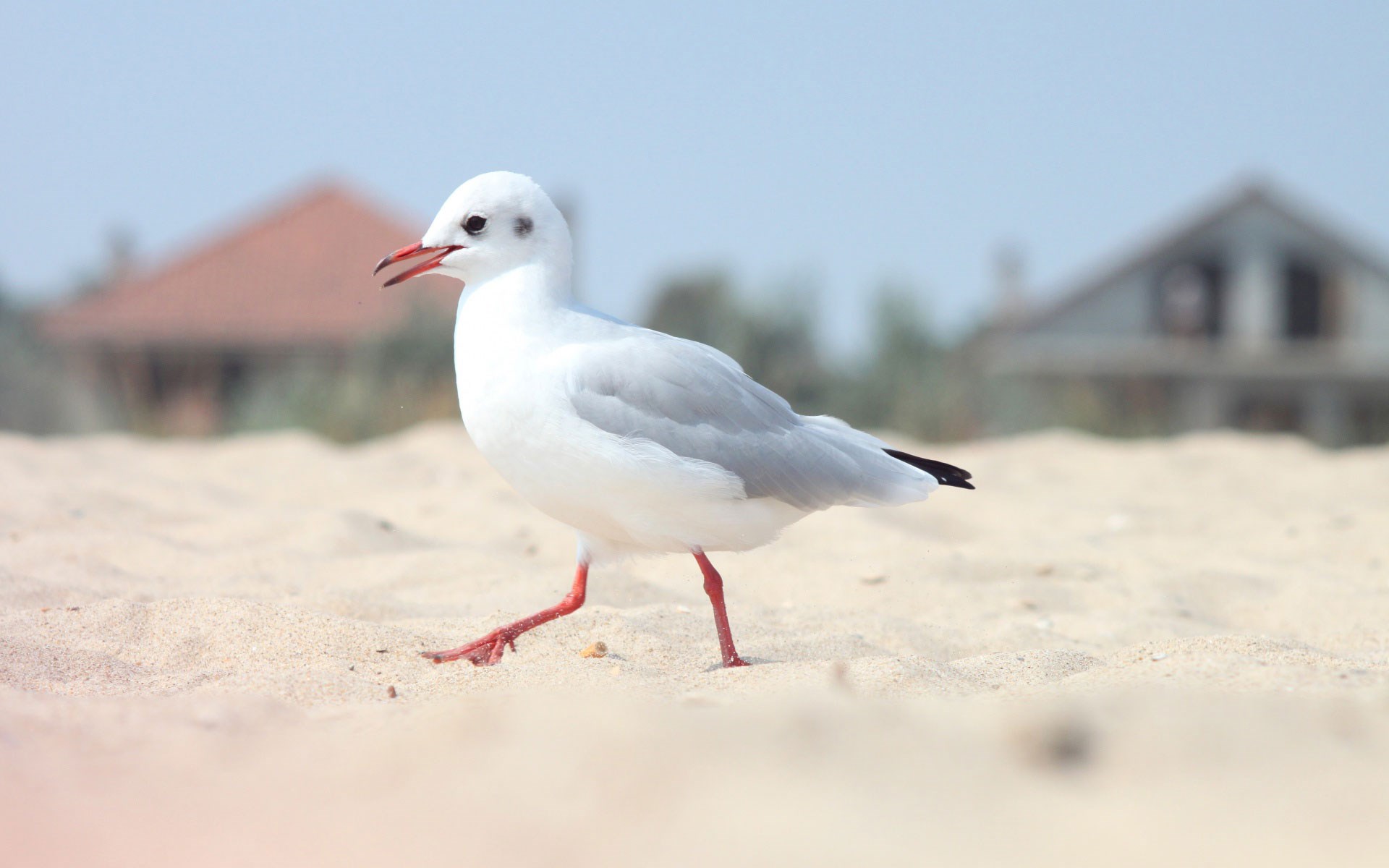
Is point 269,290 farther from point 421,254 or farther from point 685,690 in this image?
point 685,690

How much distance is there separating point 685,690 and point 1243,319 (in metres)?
24.5

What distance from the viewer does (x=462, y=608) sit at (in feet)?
13.0

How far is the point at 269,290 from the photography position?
68.8ft

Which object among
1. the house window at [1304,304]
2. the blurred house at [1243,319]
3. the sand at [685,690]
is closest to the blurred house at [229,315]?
the blurred house at [1243,319]

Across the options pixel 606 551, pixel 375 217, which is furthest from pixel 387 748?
pixel 375 217

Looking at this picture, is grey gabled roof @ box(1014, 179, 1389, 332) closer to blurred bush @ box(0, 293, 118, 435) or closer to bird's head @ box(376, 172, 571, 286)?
blurred bush @ box(0, 293, 118, 435)

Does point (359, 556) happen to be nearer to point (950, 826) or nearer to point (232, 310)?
point (950, 826)

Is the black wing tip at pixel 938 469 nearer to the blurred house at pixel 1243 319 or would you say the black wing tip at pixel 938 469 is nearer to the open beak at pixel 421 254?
the open beak at pixel 421 254

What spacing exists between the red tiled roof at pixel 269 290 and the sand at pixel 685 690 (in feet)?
43.5

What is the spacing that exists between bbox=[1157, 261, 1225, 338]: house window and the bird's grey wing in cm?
2271

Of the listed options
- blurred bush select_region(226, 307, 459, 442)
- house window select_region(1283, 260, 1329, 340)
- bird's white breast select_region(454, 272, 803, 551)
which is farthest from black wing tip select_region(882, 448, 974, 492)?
house window select_region(1283, 260, 1329, 340)

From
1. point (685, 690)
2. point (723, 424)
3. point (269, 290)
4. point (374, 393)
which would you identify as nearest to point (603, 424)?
point (723, 424)

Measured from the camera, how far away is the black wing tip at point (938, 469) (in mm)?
3439

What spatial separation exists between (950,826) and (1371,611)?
293 cm
